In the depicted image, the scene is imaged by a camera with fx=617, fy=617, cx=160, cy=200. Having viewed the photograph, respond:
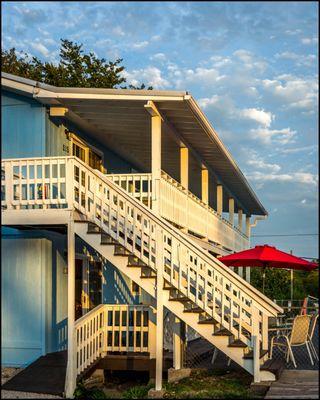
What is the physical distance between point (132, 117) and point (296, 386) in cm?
630

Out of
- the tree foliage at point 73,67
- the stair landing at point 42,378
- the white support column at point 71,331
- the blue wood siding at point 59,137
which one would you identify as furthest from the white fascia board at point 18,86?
the tree foliage at point 73,67

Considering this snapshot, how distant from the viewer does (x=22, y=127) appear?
1213 centimetres

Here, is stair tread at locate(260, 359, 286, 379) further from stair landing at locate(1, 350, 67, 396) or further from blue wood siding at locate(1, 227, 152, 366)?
blue wood siding at locate(1, 227, 152, 366)

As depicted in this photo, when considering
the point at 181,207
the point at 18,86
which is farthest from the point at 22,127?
the point at 181,207

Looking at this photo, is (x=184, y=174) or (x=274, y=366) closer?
(x=274, y=366)

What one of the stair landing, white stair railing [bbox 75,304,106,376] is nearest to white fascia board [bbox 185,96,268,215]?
white stair railing [bbox 75,304,106,376]

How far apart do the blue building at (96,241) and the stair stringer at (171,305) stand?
2 centimetres

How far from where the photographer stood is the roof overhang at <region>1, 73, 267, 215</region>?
11.4 meters

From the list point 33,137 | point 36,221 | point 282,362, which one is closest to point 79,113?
point 33,137

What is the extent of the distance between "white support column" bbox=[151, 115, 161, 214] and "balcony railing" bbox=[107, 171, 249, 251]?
0.66 ft

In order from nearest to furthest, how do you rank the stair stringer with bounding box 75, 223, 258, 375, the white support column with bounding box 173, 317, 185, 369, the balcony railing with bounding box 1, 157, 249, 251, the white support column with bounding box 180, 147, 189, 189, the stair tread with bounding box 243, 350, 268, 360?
the stair tread with bounding box 243, 350, 268, 360
the stair stringer with bounding box 75, 223, 258, 375
the balcony railing with bounding box 1, 157, 249, 251
the white support column with bounding box 173, 317, 185, 369
the white support column with bounding box 180, 147, 189, 189

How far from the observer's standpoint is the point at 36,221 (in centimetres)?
1052

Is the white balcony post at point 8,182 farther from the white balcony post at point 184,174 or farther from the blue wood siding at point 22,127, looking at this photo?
the white balcony post at point 184,174

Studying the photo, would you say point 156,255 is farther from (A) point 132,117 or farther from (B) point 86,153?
(B) point 86,153
